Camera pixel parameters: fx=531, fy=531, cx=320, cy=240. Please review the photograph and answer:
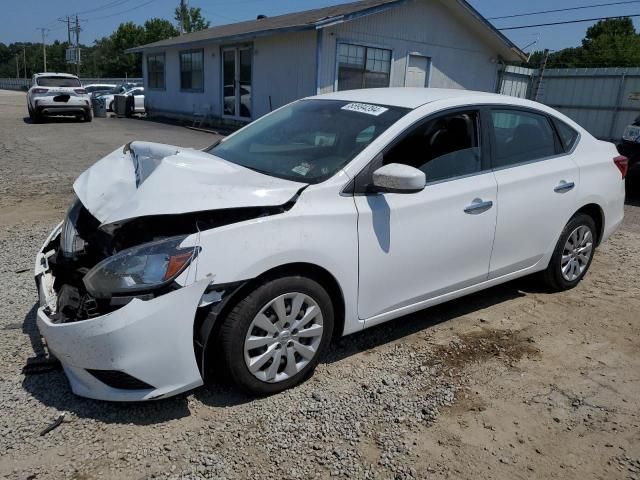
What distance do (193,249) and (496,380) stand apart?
1.98 meters

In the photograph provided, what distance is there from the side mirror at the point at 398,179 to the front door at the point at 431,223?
0.13m

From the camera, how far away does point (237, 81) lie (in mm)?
18297

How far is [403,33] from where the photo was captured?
55.0 feet

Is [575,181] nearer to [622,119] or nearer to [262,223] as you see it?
[262,223]

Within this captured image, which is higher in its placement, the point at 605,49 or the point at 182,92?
the point at 605,49

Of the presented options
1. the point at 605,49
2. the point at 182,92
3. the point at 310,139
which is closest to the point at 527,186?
the point at 310,139

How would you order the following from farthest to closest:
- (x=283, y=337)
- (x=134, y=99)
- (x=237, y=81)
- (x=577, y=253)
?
(x=134, y=99)
(x=237, y=81)
(x=577, y=253)
(x=283, y=337)

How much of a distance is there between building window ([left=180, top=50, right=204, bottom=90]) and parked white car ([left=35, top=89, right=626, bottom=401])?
1794 cm

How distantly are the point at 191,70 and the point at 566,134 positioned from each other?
63.4 feet

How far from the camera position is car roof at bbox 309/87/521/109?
11.6ft

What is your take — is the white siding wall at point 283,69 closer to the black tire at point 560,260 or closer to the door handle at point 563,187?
the black tire at point 560,260

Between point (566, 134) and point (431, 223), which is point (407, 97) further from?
point (566, 134)

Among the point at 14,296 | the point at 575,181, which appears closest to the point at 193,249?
the point at 14,296

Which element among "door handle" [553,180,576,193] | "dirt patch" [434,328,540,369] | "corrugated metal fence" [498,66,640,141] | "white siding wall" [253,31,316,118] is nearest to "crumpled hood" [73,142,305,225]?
"dirt patch" [434,328,540,369]
